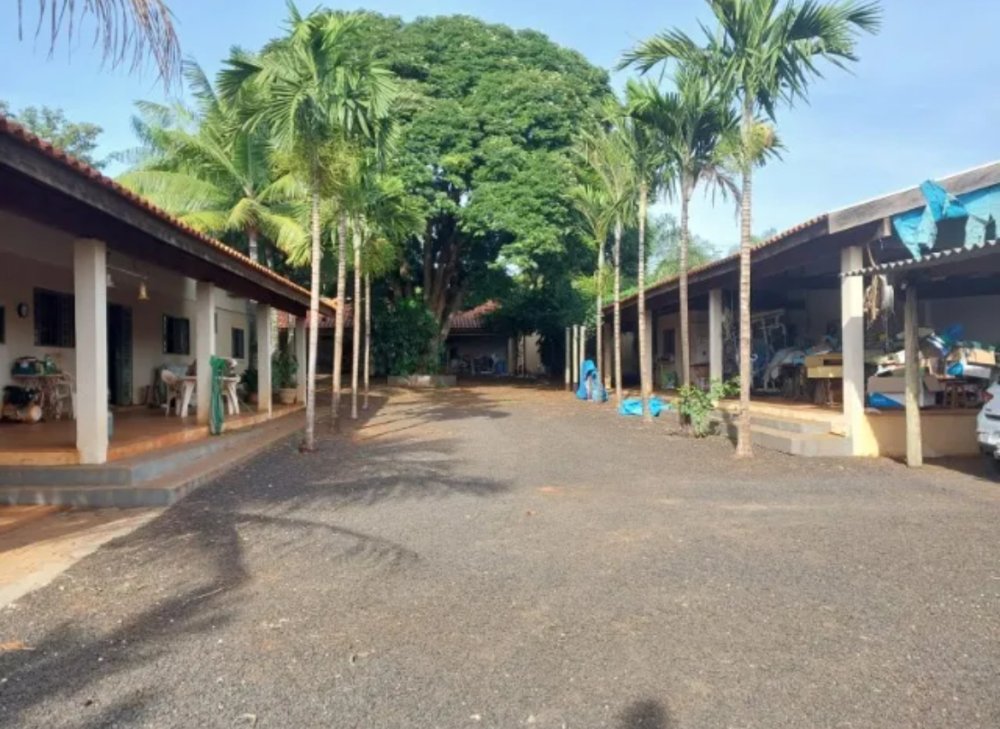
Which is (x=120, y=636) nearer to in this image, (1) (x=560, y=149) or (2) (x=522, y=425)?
(2) (x=522, y=425)

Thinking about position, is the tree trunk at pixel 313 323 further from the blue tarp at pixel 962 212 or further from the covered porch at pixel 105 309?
the blue tarp at pixel 962 212

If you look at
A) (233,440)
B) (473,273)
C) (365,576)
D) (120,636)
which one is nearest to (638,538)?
(365,576)

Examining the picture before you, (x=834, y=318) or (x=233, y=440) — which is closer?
(x=233, y=440)

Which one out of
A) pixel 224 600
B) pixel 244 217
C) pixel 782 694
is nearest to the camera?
pixel 782 694

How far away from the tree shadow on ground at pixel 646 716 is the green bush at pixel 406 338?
83.9ft

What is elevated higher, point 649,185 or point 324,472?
point 649,185

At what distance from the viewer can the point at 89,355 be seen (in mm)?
7820

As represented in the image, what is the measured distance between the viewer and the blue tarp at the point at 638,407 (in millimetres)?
16109

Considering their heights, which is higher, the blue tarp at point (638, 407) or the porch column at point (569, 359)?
the porch column at point (569, 359)

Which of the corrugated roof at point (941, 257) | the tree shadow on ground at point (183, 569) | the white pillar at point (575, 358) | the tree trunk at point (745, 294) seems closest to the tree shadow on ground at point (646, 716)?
the tree shadow on ground at point (183, 569)

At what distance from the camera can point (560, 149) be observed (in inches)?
915

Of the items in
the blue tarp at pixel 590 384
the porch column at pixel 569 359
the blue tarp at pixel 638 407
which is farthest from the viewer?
the porch column at pixel 569 359

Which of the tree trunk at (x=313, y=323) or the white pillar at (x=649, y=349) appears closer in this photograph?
the tree trunk at (x=313, y=323)

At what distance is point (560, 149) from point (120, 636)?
21.2 metres
